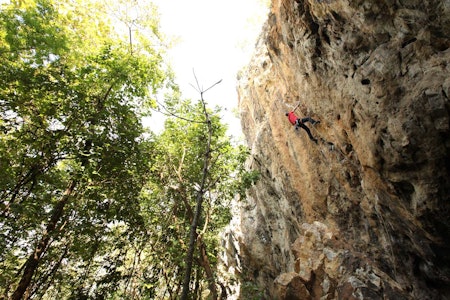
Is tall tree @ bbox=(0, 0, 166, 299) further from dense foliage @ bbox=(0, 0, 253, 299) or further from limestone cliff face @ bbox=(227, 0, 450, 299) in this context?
limestone cliff face @ bbox=(227, 0, 450, 299)

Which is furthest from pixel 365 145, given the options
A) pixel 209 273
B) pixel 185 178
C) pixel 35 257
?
pixel 35 257

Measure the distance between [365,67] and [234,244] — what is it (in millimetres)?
18117

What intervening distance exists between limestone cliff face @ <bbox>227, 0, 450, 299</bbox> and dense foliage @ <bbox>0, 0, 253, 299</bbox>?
3.61m

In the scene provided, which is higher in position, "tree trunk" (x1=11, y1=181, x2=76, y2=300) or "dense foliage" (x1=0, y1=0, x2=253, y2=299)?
"dense foliage" (x1=0, y1=0, x2=253, y2=299)

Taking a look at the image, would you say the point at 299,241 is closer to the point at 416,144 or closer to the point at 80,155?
the point at 416,144

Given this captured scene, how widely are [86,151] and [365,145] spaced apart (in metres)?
8.21

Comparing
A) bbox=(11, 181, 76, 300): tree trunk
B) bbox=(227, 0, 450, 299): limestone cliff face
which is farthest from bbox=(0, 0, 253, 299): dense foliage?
bbox=(227, 0, 450, 299): limestone cliff face

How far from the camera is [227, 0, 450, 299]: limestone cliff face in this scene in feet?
17.6

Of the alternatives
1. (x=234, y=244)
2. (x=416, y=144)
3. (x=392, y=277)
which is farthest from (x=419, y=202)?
(x=234, y=244)

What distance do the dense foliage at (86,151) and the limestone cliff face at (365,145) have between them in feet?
11.8

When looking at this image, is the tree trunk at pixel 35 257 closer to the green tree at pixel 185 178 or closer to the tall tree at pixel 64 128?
the tall tree at pixel 64 128

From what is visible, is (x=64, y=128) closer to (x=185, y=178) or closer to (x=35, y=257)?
(x=35, y=257)

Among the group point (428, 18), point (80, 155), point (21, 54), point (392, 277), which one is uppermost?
point (21, 54)

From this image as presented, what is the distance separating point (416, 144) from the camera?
17.6ft
